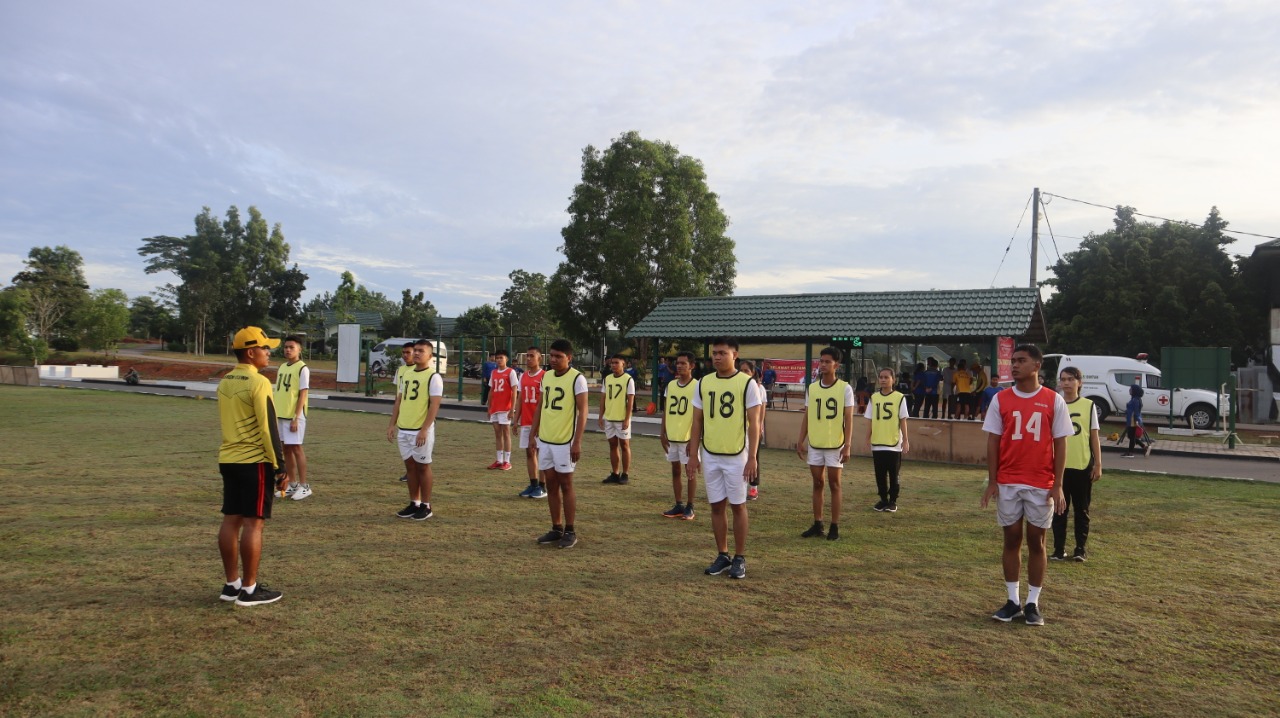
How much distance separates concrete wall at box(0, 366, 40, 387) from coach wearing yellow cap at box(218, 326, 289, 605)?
41.0 metres

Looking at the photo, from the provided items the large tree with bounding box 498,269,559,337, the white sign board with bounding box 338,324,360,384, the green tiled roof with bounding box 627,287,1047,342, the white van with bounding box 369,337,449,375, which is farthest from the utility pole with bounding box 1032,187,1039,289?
the large tree with bounding box 498,269,559,337

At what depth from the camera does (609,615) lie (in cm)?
527

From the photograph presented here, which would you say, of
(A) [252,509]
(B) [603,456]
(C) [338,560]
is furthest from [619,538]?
(B) [603,456]

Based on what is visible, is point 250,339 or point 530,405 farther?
point 530,405

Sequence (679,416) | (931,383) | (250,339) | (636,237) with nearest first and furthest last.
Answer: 1. (250,339)
2. (679,416)
3. (931,383)
4. (636,237)

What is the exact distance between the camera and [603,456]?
46.4ft

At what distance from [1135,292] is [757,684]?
112ft

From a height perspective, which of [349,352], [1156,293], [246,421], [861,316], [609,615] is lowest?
[609,615]

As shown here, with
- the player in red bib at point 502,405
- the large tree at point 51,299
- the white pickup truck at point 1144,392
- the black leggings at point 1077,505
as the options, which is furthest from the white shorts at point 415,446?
the large tree at point 51,299

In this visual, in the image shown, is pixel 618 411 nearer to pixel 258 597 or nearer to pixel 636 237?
pixel 258 597

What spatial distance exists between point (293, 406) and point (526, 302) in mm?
49360

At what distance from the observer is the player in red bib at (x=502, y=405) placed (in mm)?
12320

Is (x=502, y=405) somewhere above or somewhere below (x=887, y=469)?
above

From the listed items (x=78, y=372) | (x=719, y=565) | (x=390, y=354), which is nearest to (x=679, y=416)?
(x=719, y=565)
